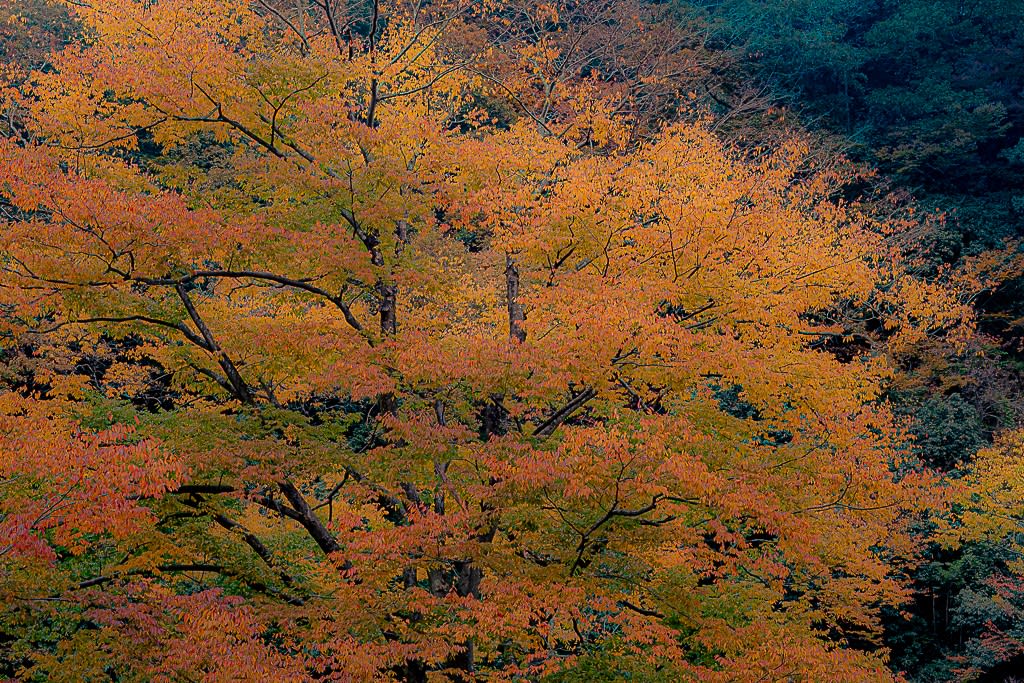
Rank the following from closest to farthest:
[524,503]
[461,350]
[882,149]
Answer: [524,503] → [461,350] → [882,149]

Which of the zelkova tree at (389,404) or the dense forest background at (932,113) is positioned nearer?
the zelkova tree at (389,404)

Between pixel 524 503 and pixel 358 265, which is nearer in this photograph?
pixel 524 503

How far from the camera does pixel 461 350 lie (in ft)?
30.1

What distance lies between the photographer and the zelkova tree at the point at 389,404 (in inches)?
303

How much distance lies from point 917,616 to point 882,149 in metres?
17.7

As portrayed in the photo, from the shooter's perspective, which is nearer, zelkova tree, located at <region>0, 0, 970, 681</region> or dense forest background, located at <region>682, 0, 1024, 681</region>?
zelkova tree, located at <region>0, 0, 970, 681</region>

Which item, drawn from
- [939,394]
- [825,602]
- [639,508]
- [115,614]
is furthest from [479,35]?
[115,614]

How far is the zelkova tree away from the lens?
7.69 m

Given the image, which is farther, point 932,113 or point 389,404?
point 932,113

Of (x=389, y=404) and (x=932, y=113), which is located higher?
(x=932, y=113)

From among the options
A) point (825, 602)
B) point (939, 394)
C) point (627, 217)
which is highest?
point (627, 217)

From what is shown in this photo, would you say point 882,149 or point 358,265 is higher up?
point 882,149

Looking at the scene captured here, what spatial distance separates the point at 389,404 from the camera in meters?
10.4

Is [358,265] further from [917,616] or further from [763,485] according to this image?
[917,616]
